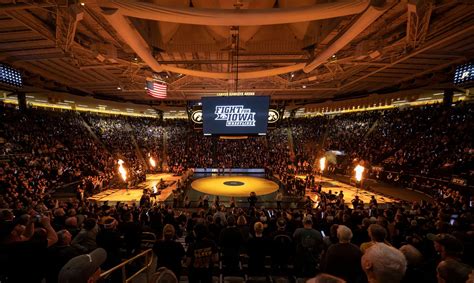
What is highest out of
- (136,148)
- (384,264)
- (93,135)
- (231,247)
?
(93,135)

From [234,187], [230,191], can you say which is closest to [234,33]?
[230,191]

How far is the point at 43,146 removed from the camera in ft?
61.4

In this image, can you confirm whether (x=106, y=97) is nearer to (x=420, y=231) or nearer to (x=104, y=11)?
(x=104, y=11)

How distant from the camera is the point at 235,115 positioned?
34.9 feet

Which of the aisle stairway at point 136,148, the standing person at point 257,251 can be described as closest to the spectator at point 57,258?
the standing person at point 257,251

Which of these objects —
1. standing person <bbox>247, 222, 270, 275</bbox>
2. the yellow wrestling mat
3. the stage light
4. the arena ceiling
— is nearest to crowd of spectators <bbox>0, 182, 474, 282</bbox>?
standing person <bbox>247, 222, 270, 275</bbox>

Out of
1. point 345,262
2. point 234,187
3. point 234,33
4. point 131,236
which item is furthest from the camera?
point 234,187

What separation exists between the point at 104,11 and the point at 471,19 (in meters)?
13.4

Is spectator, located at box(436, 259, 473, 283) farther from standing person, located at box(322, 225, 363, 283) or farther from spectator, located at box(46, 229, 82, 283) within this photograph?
spectator, located at box(46, 229, 82, 283)

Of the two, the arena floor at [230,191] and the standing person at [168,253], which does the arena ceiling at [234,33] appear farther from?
the arena floor at [230,191]

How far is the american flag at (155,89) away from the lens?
15.4 m

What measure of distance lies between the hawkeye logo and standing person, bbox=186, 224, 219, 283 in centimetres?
734

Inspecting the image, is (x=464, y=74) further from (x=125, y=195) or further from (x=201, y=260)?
(x=125, y=195)

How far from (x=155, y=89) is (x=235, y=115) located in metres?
7.95
